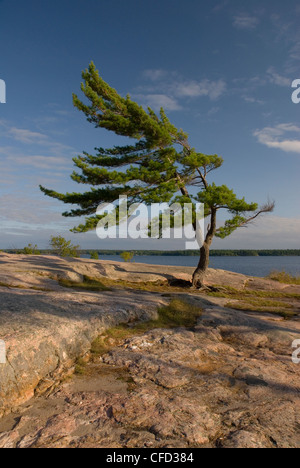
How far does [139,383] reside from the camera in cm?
365

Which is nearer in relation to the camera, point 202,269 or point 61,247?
point 202,269

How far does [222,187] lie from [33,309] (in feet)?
35.0

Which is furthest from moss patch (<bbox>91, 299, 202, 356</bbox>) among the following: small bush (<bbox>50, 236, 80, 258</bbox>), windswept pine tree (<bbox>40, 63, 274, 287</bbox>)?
small bush (<bbox>50, 236, 80, 258</bbox>)

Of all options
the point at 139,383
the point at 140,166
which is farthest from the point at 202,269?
the point at 139,383

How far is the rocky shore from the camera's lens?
2.62 metres

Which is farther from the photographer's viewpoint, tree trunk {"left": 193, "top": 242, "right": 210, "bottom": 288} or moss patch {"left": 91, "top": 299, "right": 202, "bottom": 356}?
tree trunk {"left": 193, "top": 242, "right": 210, "bottom": 288}

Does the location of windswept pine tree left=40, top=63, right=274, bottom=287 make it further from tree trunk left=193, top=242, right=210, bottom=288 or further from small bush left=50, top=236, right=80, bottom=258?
small bush left=50, top=236, right=80, bottom=258

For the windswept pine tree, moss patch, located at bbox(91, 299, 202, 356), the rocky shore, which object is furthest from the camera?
the windswept pine tree

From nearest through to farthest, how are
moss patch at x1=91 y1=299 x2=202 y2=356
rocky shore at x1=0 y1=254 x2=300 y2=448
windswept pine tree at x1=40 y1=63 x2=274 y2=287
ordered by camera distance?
rocky shore at x1=0 y1=254 x2=300 y2=448 → moss patch at x1=91 y1=299 x2=202 y2=356 → windswept pine tree at x1=40 y1=63 x2=274 y2=287

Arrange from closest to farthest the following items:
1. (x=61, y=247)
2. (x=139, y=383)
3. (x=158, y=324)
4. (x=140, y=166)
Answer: (x=139, y=383)
(x=158, y=324)
(x=140, y=166)
(x=61, y=247)

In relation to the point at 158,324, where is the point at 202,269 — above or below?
above

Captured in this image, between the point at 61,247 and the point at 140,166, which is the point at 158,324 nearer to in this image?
the point at 140,166

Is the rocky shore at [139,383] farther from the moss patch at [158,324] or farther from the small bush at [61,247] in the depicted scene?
the small bush at [61,247]

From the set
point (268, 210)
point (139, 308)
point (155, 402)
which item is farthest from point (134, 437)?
point (268, 210)
